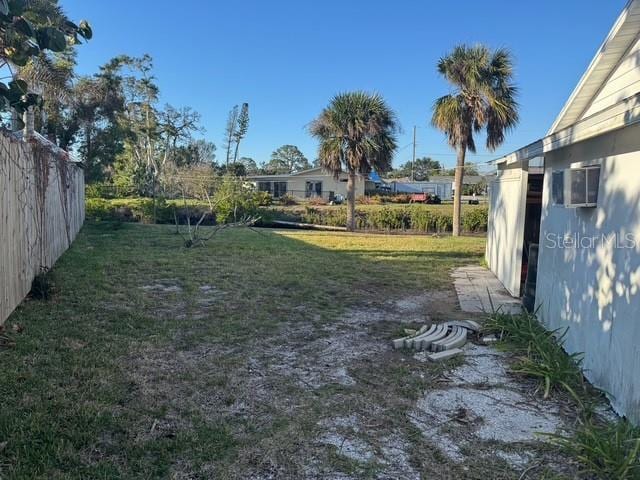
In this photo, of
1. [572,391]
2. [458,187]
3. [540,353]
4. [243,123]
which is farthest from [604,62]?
[243,123]

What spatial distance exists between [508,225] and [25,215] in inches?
275

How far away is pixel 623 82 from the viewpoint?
4898 millimetres

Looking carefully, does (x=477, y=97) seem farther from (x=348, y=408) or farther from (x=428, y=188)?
(x=428, y=188)

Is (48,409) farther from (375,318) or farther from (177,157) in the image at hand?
(177,157)

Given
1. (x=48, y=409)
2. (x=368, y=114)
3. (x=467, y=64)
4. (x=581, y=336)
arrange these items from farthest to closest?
(x=368, y=114) → (x=467, y=64) → (x=581, y=336) → (x=48, y=409)

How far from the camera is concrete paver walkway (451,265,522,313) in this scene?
6145 millimetres

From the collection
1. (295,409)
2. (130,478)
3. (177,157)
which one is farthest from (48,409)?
(177,157)

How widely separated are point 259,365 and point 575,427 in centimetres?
236

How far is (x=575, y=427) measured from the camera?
2.90 metres

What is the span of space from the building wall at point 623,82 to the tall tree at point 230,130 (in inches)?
935

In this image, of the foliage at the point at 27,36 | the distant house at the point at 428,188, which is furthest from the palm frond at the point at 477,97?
the distant house at the point at 428,188

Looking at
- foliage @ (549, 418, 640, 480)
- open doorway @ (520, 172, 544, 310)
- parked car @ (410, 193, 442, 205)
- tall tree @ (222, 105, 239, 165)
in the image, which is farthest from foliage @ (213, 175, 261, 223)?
parked car @ (410, 193, 442, 205)

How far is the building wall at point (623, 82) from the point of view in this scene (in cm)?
460

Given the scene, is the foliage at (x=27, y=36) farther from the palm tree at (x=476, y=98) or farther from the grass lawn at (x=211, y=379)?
the palm tree at (x=476, y=98)
